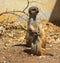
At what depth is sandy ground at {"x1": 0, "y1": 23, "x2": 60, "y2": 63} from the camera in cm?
813

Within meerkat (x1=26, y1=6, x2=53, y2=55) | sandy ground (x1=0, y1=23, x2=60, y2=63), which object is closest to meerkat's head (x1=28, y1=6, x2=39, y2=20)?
meerkat (x1=26, y1=6, x2=53, y2=55)

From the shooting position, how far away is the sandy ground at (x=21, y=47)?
26.7ft

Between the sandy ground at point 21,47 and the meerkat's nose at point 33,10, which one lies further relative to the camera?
the meerkat's nose at point 33,10

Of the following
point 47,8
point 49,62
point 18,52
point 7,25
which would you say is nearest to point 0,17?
point 7,25

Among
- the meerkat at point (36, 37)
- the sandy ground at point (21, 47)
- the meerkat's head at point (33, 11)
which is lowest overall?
the sandy ground at point (21, 47)

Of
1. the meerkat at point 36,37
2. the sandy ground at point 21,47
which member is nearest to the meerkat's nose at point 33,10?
the meerkat at point 36,37

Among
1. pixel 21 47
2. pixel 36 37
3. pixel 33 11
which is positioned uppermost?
pixel 33 11

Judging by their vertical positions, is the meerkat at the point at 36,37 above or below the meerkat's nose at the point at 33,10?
below

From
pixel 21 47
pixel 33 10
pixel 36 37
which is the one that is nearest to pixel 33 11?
pixel 33 10

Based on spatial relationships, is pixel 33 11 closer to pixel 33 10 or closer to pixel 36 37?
pixel 33 10

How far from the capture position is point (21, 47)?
346 inches

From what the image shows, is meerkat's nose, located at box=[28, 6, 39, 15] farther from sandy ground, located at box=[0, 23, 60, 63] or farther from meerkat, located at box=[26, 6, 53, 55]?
sandy ground, located at box=[0, 23, 60, 63]

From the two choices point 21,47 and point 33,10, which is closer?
point 33,10

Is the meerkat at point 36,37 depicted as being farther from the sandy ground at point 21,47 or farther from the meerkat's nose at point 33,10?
the sandy ground at point 21,47
